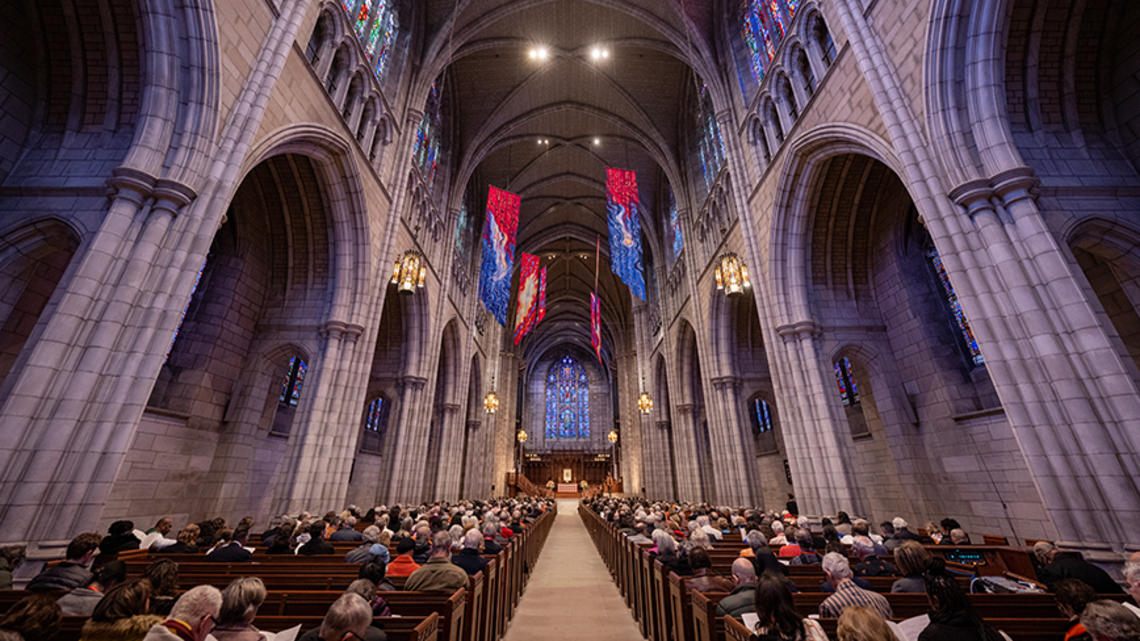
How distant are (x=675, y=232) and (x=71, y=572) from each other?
20.4 m

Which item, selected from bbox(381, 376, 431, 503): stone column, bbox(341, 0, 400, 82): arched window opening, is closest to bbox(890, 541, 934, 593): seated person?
bbox(341, 0, 400, 82): arched window opening

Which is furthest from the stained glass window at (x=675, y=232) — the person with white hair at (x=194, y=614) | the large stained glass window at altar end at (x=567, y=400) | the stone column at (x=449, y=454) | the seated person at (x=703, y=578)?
the large stained glass window at altar end at (x=567, y=400)

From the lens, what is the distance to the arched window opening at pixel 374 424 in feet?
52.6

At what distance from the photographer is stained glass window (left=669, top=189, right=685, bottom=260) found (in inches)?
742

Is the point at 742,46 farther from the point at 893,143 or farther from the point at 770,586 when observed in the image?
the point at 770,586

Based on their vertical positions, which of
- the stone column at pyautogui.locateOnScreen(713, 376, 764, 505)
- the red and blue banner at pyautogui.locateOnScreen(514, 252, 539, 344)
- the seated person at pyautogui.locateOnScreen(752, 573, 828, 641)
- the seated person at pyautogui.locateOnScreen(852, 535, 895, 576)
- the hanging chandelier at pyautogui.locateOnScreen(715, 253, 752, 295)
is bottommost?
the seated person at pyautogui.locateOnScreen(852, 535, 895, 576)

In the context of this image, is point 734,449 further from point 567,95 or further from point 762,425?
point 567,95

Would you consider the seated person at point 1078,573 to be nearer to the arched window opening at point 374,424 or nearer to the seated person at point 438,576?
the seated person at point 438,576

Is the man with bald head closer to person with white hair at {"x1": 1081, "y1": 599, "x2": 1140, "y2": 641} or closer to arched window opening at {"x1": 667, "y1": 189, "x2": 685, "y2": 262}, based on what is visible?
person with white hair at {"x1": 1081, "y1": 599, "x2": 1140, "y2": 641}

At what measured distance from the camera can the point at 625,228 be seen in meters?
14.8

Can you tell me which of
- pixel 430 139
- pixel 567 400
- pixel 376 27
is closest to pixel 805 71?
pixel 376 27

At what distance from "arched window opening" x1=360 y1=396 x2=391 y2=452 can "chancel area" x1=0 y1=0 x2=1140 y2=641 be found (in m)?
0.17

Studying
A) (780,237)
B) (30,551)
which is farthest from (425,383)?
(780,237)

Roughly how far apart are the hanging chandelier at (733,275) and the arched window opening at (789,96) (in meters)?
3.51
